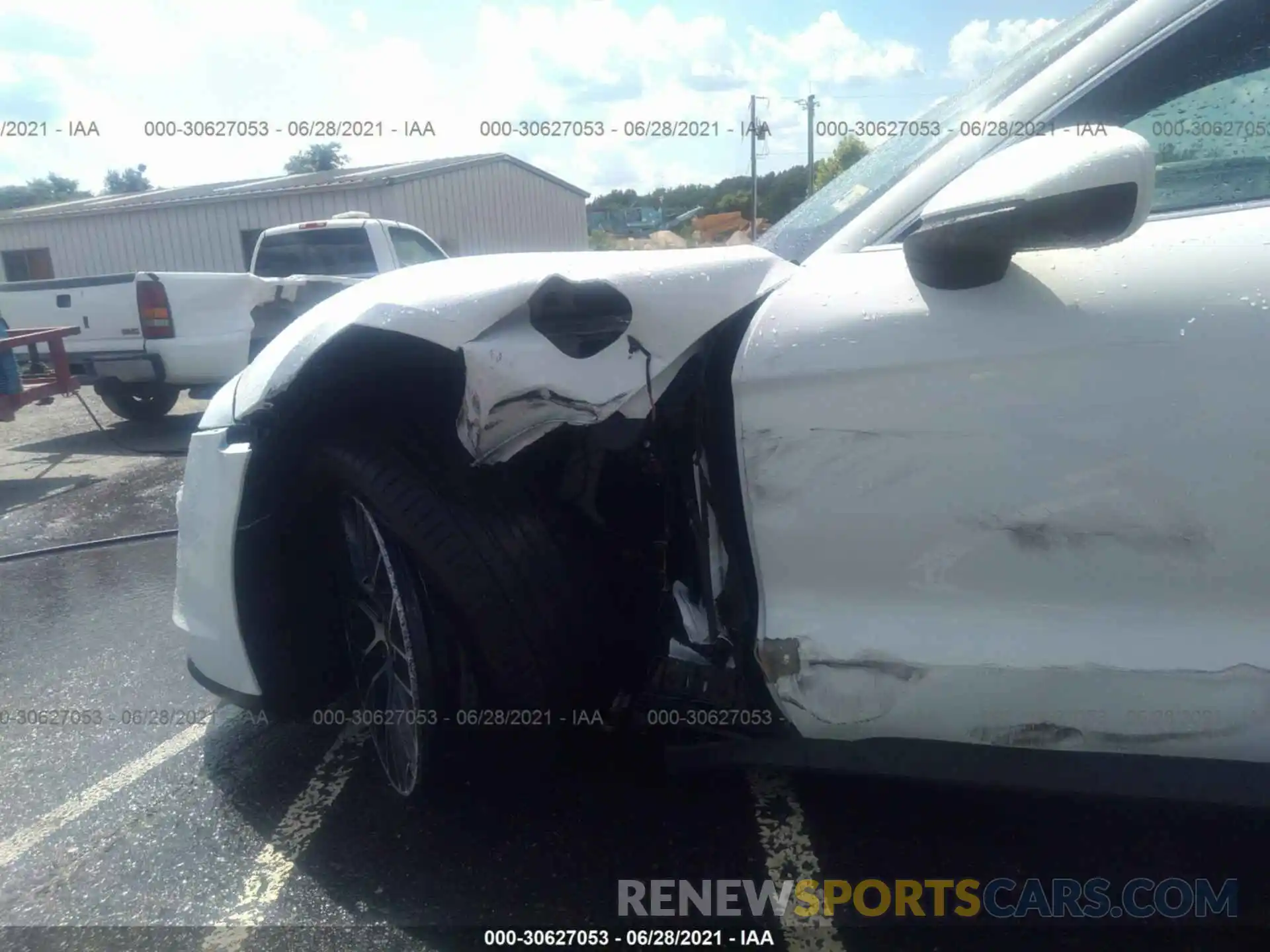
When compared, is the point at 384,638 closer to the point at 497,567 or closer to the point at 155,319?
the point at 497,567

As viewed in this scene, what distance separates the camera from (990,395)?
166 cm

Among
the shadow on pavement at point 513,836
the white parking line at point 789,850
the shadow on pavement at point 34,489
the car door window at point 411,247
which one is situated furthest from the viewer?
the car door window at point 411,247

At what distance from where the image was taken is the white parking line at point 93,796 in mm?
2400

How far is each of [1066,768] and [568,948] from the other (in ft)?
3.47

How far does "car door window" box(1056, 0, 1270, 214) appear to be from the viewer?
180 cm

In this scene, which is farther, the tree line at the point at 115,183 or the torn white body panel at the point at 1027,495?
the tree line at the point at 115,183

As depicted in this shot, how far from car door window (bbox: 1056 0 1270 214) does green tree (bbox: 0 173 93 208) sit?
49873 millimetres

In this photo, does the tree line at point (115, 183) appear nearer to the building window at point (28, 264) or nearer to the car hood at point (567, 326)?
the building window at point (28, 264)

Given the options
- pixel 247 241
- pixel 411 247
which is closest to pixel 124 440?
pixel 411 247

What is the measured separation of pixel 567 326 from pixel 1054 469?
938 millimetres

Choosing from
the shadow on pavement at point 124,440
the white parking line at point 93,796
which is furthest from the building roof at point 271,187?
the white parking line at point 93,796

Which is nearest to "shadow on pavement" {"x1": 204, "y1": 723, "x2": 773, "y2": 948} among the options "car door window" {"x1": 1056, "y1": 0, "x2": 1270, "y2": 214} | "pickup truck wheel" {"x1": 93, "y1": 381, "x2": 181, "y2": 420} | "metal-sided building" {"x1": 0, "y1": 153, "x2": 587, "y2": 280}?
"car door window" {"x1": 1056, "y1": 0, "x2": 1270, "y2": 214}

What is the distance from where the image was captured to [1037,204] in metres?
1.50

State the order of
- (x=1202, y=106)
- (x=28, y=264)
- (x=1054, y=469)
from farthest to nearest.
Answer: (x=28, y=264) < (x=1202, y=106) < (x=1054, y=469)
